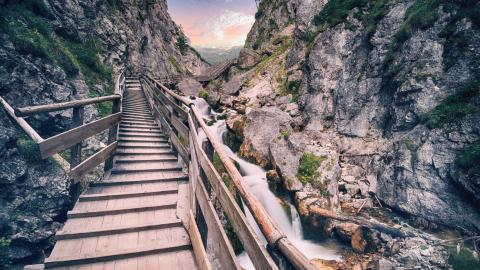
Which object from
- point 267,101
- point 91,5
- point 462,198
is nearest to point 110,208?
point 462,198

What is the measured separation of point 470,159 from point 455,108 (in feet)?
7.80

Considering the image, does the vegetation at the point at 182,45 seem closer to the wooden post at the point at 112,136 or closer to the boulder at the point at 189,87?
the boulder at the point at 189,87

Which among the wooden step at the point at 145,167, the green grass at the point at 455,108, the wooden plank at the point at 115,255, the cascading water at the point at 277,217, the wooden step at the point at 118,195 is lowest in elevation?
the cascading water at the point at 277,217

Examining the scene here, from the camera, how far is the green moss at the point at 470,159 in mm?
8520

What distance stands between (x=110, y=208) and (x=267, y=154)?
8.68 m

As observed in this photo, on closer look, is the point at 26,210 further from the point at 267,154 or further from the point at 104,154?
the point at 267,154

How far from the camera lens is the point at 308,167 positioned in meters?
11.4

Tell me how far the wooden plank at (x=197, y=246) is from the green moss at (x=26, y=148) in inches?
241

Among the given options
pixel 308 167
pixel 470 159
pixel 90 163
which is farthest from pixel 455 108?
pixel 90 163

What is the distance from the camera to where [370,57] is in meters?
14.8

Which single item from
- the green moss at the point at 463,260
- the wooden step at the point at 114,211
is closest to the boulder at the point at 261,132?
the green moss at the point at 463,260

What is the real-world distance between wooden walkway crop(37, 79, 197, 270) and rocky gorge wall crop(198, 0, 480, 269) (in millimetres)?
6493

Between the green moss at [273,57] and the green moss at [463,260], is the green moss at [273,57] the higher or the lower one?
the higher one

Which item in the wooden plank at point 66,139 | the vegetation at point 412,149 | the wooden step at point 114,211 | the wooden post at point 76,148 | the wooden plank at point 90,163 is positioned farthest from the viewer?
the vegetation at point 412,149
